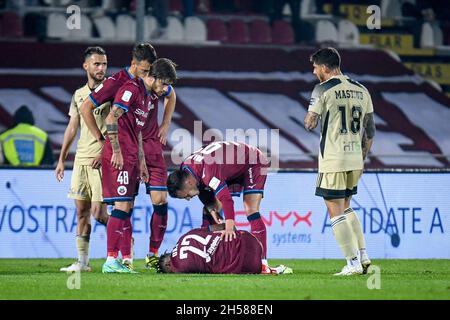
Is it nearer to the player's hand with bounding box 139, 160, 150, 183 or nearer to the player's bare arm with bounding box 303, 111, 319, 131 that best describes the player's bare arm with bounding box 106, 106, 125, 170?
the player's hand with bounding box 139, 160, 150, 183

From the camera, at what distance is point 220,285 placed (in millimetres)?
9398

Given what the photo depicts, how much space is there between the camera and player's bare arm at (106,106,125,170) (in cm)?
1078

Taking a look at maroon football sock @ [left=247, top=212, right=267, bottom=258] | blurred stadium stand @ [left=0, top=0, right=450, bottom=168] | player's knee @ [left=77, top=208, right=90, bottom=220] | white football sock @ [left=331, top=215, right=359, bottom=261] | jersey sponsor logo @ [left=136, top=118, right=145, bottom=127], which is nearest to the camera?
white football sock @ [left=331, top=215, right=359, bottom=261]

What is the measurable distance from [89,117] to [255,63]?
37.1 feet

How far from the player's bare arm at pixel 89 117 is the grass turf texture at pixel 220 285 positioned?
49.9 inches

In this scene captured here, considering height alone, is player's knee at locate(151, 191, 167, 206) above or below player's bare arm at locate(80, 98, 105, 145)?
below

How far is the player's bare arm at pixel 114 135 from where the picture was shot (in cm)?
1078

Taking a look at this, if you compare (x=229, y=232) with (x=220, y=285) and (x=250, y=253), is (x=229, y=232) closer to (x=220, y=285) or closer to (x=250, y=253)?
(x=250, y=253)

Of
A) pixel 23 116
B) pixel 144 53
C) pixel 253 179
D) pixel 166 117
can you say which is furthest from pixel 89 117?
pixel 23 116

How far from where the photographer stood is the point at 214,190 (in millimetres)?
10648

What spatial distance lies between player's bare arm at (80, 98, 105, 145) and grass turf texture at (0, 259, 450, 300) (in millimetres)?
1267

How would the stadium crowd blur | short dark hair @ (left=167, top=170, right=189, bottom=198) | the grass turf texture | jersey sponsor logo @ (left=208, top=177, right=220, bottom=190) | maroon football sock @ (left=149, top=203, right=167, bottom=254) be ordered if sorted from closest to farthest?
the grass turf texture, jersey sponsor logo @ (left=208, top=177, right=220, bottom=190), short dark hair @ (left=167, top=170, right=189, bottom=198), maroon football sock @ (left=149, top=203, right=167, bottom=254), the stadium crowd blur

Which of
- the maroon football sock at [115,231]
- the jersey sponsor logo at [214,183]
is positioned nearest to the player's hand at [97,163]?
Answer: the maroon football sock at [115,231]

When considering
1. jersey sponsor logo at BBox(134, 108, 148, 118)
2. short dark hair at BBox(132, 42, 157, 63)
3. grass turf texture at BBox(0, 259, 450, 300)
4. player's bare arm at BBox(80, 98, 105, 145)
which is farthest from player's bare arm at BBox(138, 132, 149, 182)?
grass turf texture at BBox(0, 259, 450, 300)
